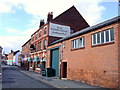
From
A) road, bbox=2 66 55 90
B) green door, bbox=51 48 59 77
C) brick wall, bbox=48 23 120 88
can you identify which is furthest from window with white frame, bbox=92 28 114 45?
green door, bbox=51 48 59 77

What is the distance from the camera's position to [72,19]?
31156 mm

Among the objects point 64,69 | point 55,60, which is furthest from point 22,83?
point 55,60

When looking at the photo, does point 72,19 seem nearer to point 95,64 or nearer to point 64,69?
point 64,69

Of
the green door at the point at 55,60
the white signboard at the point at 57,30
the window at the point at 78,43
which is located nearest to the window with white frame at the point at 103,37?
the window at the point at 78,43

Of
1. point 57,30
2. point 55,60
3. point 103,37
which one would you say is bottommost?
point 55,60

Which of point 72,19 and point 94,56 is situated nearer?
point 94,56

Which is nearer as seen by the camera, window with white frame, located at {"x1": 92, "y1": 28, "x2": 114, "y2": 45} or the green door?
window with white frame, located at {"x1": 92, "y1": 28, "x2": 114, "y2": 45}

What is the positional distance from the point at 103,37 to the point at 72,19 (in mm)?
18046

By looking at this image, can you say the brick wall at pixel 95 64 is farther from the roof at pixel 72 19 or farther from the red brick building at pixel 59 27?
the roof at pixel 72 19

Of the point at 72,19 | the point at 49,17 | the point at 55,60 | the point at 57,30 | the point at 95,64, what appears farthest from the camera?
the point at 72,19

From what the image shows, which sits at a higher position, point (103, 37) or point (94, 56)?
point (103, 37)

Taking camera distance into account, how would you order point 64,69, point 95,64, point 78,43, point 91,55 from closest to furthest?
point 95,64 → point 91,55 → point 78,43 → point 64,69

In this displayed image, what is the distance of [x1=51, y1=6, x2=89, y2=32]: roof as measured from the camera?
29.7m

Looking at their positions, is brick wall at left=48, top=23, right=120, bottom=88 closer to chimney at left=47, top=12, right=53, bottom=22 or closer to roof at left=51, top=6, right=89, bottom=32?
roof at left=51, top=6, right=89, bottom=32
